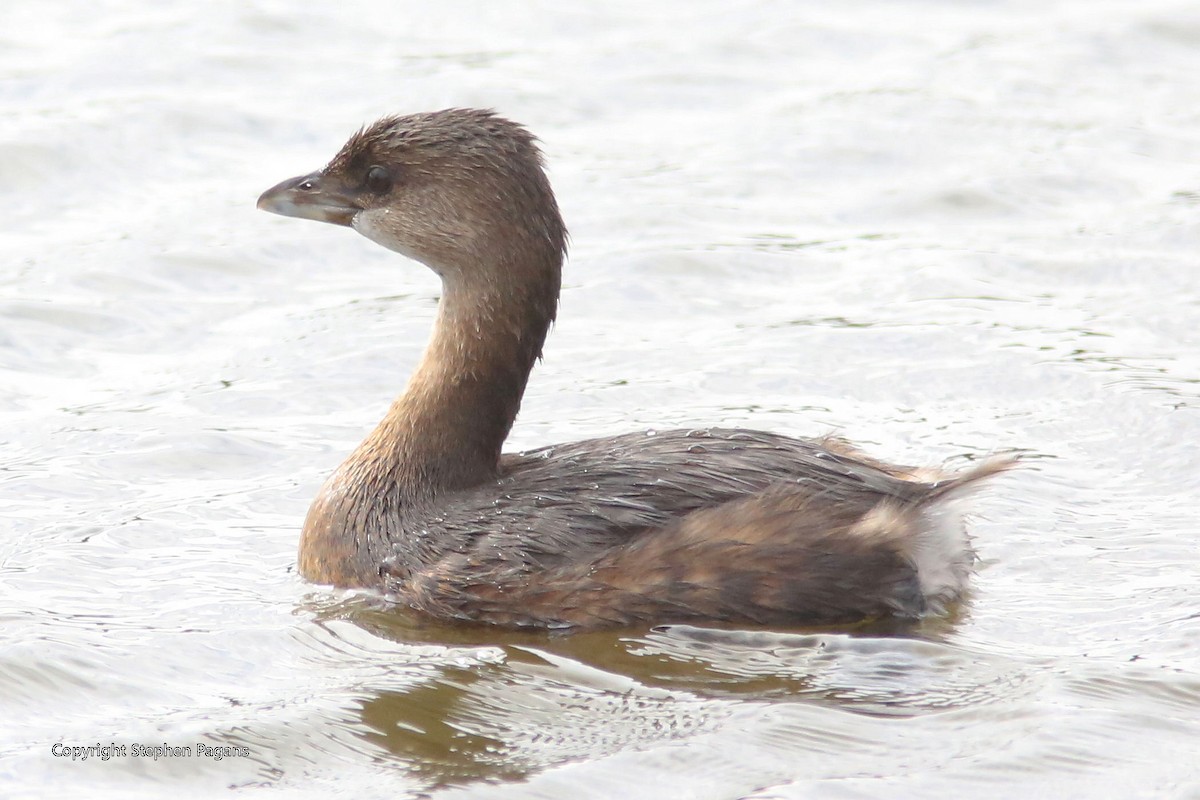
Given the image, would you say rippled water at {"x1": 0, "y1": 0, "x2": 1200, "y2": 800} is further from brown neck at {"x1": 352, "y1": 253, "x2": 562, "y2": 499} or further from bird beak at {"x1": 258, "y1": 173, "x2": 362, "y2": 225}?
bird beak at {"x1": 258, "y1": 173, "x2": 362, "y2": 225}

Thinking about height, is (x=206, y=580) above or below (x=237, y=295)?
below

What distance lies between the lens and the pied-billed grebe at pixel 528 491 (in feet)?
20.5

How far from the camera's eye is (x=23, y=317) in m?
9.25

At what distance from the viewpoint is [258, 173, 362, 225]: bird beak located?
276 inches

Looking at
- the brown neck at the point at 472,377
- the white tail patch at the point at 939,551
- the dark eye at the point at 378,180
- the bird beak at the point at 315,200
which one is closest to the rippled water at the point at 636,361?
the white tail patch at the point at 939,551

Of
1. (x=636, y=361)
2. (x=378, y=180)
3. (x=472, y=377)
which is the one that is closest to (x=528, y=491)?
(x=472, y=377)

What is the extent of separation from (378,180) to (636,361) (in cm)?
222

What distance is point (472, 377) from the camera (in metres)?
6.82

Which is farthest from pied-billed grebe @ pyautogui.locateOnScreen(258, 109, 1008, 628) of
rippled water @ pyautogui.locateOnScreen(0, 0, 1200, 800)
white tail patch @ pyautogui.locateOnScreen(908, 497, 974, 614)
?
rippled water @ pyautogui.locateOnScreen(0, 0, 1200, 800)

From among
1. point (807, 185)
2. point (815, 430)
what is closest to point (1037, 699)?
point (815, 430)

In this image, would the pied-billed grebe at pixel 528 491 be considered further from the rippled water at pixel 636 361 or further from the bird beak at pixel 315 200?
the rippled water at pixel 636 361

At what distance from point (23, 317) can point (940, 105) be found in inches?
226

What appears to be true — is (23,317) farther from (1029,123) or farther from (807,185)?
(1029,123)

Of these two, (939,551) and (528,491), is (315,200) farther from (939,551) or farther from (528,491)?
(939,551)
